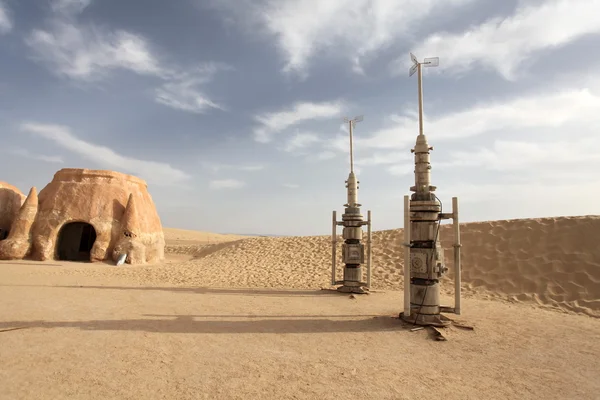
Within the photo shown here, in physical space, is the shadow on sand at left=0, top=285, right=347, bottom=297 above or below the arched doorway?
below

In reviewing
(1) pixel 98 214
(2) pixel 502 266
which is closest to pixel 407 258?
(2) pixel 502 266

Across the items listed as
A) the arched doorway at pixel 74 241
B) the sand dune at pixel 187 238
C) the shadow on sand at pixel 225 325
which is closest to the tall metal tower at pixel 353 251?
the shadow on sand at pixel 225 325

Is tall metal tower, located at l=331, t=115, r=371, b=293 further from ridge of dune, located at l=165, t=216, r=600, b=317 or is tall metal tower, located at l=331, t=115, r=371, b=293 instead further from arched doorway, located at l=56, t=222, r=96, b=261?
arched doorway, located at l=56, t=222, r=96, b=261

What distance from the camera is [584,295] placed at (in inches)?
334

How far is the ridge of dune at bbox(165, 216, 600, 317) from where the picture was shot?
9133mm

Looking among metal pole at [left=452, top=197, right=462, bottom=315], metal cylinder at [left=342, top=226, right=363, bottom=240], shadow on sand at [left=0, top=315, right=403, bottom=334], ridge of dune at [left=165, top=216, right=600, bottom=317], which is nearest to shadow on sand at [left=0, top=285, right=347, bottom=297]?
ridge of dune at [left=165, top=216, right=600, bottom=317]

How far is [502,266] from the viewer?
11.2m

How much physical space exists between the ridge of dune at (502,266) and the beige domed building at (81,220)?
2988 mm

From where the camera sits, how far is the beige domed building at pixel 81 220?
14.8 meters

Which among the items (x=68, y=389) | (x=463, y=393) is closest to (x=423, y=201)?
(x=463, y=393)

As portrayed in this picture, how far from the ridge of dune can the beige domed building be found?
2.99m

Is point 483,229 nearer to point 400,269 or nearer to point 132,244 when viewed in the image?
point 400,269

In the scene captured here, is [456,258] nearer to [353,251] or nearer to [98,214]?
[353,251]

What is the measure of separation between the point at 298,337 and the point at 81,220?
45.4 ft
